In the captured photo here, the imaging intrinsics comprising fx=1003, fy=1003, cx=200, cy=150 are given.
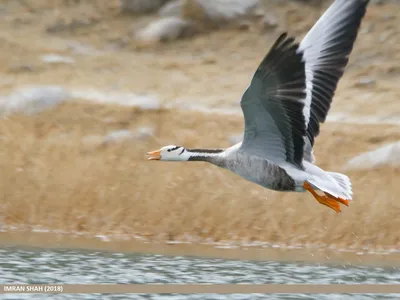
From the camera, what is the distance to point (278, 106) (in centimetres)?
920

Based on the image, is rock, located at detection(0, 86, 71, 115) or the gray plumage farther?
rock, located at detection(0, 86, 71, 115)

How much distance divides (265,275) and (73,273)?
2137mm

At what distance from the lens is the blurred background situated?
13.6 metres

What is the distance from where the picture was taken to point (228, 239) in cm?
1349

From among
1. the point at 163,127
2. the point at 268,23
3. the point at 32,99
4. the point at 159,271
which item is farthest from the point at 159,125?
the point at 268,23

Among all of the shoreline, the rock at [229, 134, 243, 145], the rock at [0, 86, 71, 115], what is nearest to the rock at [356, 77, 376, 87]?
the rock at [229, 134, 243, 145]

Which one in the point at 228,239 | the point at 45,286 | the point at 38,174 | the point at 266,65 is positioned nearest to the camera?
the point at 266,65

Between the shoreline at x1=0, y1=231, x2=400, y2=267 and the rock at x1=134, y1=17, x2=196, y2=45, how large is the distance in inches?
403

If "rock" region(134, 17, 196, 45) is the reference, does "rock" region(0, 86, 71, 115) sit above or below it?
below

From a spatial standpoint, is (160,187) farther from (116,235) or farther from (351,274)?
(351,274)

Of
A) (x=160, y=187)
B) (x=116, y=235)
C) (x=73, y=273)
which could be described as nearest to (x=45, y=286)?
(x=73, y=273)

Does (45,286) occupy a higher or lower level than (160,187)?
lower

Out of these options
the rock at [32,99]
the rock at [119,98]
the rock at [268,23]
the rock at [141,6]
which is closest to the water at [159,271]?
the rock at [32,99]

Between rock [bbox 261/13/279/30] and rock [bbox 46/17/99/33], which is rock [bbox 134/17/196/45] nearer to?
rock [bbox 46/17/99/33]
